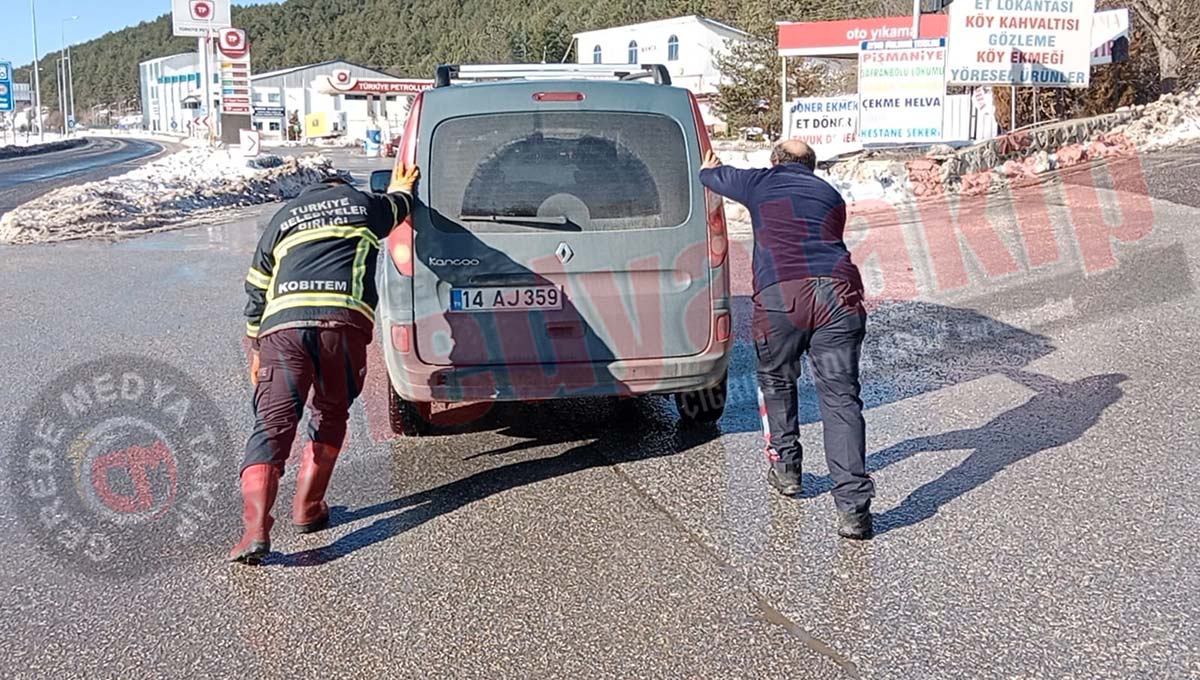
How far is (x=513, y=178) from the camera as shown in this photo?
5.36 m

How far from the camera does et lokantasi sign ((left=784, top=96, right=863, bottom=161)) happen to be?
848 inches

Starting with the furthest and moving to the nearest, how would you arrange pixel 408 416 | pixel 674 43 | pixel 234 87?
pixel 674 43
pixel 234 87
pixel 408 416

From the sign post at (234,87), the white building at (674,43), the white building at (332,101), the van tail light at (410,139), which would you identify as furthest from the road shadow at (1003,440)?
the white building at (674,43)

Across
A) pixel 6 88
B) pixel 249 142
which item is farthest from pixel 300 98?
pixel 249 142

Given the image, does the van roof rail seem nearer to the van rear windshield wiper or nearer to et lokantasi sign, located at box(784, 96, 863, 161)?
the van rear windshield wiper

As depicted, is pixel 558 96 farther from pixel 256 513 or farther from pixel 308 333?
pixel 256 513

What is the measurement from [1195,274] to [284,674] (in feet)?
31.3

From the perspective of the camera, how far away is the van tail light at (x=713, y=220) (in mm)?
5484

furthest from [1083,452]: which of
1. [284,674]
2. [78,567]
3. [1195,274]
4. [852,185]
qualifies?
[852,185]

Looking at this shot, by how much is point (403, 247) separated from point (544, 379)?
3.13 feet

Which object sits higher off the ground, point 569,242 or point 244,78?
point 244,78

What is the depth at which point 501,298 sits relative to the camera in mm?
5348

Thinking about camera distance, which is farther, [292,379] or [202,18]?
[202,18]

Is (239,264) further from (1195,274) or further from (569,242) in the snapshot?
(1195,274)
